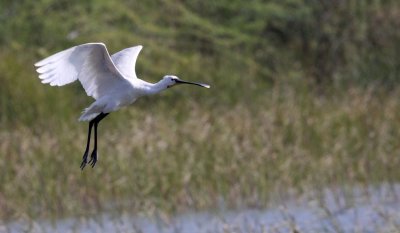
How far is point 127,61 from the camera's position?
9789 mm

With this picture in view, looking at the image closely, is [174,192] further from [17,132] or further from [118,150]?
[17,132]

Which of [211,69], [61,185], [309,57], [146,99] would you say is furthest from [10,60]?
[309,57]

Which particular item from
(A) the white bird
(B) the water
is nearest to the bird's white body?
(A) the white bird

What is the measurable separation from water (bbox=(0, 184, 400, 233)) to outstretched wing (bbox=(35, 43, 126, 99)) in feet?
3.90

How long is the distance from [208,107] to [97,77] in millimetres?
7184

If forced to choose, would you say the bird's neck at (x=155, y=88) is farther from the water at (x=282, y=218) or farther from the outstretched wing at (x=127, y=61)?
the water at (x=282, y=218)

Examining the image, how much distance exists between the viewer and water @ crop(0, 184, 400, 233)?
404 inches

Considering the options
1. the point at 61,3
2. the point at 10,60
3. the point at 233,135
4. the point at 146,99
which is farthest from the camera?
the point at 61,3

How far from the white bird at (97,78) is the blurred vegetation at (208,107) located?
173 centimetres

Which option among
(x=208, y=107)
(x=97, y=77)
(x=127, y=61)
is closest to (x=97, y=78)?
(x=97, y=77)

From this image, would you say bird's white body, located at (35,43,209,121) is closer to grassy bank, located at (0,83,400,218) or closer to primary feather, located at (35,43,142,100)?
primary feather, located at (35,43,142,100)

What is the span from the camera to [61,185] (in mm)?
11672

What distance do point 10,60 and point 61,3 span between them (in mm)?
3827

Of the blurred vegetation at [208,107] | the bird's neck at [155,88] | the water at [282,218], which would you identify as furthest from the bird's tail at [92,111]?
the blurred vegetation at [208,107]
